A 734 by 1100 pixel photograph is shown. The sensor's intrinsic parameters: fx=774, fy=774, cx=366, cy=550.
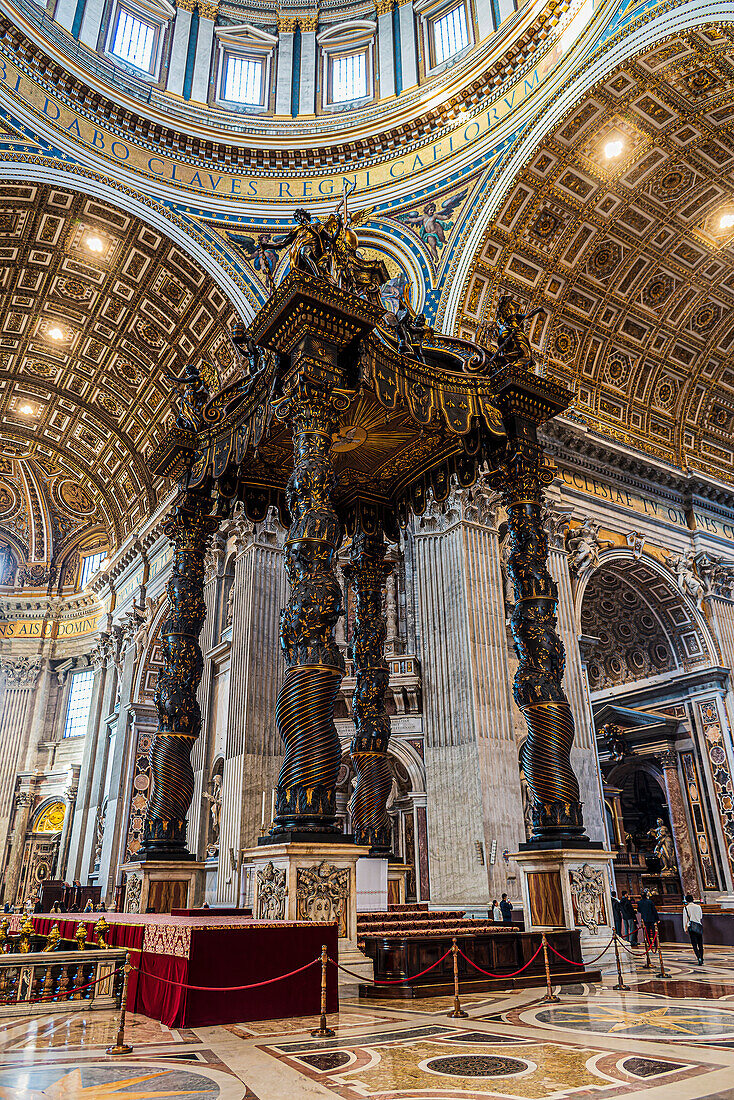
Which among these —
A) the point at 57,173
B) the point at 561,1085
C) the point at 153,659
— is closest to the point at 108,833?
the point at 153,659

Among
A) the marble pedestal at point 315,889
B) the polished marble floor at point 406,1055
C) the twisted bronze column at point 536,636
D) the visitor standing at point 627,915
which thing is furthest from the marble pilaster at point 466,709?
the polished marble floor at point 406,1055

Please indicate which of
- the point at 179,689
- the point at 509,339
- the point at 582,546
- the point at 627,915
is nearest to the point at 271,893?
the point at 179,689

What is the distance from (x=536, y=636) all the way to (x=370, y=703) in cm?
227

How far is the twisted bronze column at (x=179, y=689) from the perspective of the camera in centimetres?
774

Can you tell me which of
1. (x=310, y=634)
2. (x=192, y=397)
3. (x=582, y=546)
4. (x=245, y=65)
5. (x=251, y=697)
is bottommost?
(x=310, y=634)

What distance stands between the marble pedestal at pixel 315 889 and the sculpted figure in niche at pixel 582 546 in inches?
392

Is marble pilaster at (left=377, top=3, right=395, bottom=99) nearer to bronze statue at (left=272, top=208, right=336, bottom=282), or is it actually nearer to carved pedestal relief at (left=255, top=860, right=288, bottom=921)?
bronze statue at (left=272, top=208, right=336, bottom=282)

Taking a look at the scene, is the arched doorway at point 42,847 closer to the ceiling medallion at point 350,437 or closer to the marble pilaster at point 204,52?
the marble pilaster at point 204,52

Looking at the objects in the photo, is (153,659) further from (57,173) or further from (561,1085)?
(561,1085)

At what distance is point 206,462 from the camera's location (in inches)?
331

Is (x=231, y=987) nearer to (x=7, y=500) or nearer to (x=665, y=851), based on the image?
(x=665, y=851)

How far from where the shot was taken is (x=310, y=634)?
6012mm

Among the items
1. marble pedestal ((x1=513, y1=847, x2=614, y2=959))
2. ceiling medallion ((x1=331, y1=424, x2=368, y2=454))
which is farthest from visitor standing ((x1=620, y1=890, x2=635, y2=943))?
ceiling medallion ((x1=331, y1=424, x2=368, y2=454))

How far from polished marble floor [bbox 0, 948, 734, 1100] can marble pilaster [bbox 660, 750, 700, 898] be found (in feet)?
35.6
